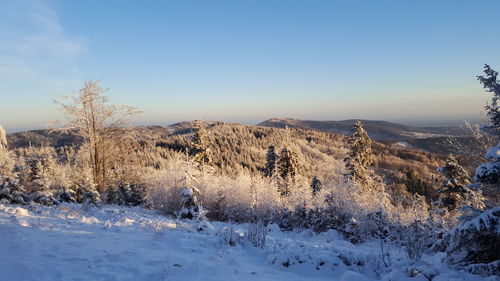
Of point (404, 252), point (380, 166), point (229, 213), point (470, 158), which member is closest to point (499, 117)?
point (470, 158)

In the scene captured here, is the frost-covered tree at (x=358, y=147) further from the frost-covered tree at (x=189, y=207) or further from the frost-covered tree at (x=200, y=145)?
the frost-covered tree at (x=189, y=207)

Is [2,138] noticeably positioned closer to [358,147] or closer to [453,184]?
[358,147]

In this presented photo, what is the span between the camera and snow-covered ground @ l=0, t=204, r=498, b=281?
4945 millimetres

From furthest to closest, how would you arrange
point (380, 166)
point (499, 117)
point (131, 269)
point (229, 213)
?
point (380, 166), point (229, 213), point (499, 117), point (131, 269)

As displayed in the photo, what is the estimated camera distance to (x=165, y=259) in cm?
574

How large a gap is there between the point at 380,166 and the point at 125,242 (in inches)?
4558

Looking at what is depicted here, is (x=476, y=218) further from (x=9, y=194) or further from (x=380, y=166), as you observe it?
(x=380, y=166)

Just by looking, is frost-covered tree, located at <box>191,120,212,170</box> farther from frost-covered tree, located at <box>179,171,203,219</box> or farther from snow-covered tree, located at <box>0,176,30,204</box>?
frost-covered tree, located at <box>179,171,203,219</box>

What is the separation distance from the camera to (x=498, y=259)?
5.14 meters

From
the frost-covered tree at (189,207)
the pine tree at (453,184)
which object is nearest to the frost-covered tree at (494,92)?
the frost-covered tree at (189,207)

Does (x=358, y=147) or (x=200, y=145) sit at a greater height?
(x=200, y=145)

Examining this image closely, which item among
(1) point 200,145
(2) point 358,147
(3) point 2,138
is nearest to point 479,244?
(3) point 2,138

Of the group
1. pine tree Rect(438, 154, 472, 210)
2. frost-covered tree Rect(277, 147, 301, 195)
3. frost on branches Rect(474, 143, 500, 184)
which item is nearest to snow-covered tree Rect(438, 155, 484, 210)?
pine tree Rect(438, 154, 472, 210)

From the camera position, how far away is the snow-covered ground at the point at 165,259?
495cm
